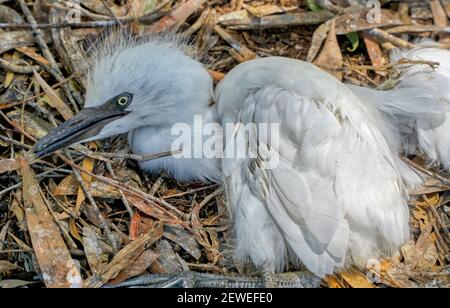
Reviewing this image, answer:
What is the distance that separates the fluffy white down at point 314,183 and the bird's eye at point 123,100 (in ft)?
1.44

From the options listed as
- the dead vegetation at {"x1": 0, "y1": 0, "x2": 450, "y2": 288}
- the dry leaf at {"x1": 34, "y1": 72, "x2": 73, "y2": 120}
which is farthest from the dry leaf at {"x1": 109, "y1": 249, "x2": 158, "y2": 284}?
the dry leaf at {"x1": 34, "y1": 72, "x2": 73, "y2": 120}

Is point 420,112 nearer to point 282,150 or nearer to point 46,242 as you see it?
point 282,150

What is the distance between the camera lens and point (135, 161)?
9.02ft

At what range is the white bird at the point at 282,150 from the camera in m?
2.25

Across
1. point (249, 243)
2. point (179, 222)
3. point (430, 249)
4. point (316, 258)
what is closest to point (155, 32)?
point (179, 222)

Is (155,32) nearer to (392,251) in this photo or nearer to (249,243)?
(249,243)

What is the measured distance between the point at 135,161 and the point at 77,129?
34 centimetres

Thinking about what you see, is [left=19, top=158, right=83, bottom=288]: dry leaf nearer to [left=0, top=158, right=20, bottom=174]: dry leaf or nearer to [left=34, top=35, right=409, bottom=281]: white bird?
[left=0, top=158, right=20, bottom=174]: dry leaf

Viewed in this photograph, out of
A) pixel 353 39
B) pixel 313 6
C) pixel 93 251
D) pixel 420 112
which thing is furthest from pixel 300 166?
pixel 313 6

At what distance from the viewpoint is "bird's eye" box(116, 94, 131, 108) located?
2557 millimetres

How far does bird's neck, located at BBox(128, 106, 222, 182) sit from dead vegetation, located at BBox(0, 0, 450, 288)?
0.21 feet

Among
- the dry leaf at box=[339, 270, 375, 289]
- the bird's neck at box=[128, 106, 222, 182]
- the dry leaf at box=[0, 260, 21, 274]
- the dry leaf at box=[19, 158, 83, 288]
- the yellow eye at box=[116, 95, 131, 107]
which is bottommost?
the dry leaf at box=[339, 270, 375, 289]

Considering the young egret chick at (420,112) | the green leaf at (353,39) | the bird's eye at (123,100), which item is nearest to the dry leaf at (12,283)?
the bird's eye at (123,100)

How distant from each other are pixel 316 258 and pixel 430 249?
544 millimetres
